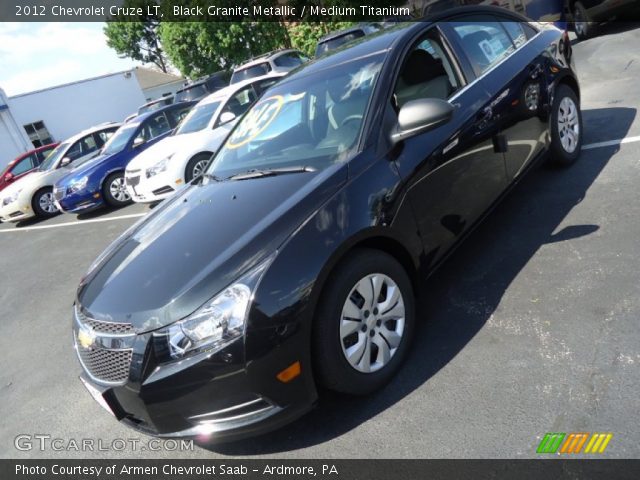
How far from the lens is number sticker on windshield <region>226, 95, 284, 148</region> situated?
373 centimetres

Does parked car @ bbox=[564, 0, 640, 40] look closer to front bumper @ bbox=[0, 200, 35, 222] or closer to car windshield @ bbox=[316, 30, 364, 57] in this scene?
car windshield @ bbox=[316, 30, 364, 57]

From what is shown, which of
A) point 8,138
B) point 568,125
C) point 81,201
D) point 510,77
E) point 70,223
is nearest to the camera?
point 510,77

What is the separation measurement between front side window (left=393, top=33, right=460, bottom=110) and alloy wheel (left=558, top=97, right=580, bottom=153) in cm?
150

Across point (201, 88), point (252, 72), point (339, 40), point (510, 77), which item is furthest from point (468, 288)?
point (201, 88)

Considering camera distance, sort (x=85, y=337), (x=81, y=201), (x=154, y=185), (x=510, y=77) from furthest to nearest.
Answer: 1. (x=81, y=201)
2. (x=154, y=185)
3. (x=510, y=77)
4. (x=85, y=337)

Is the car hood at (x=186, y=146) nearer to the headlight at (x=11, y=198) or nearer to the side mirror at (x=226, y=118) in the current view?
the side mirror at (x=226, y=118)

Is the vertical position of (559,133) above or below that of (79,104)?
below

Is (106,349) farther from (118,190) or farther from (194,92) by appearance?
(194,92)

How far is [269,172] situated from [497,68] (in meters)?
2.02

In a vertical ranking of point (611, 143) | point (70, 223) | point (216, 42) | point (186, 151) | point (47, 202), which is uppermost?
point (216, 42)

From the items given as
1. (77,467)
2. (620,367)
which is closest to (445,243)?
(620,367)

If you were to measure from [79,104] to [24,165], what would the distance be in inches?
897

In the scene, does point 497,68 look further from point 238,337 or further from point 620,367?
point 238,337

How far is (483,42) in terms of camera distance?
13.0 ft
